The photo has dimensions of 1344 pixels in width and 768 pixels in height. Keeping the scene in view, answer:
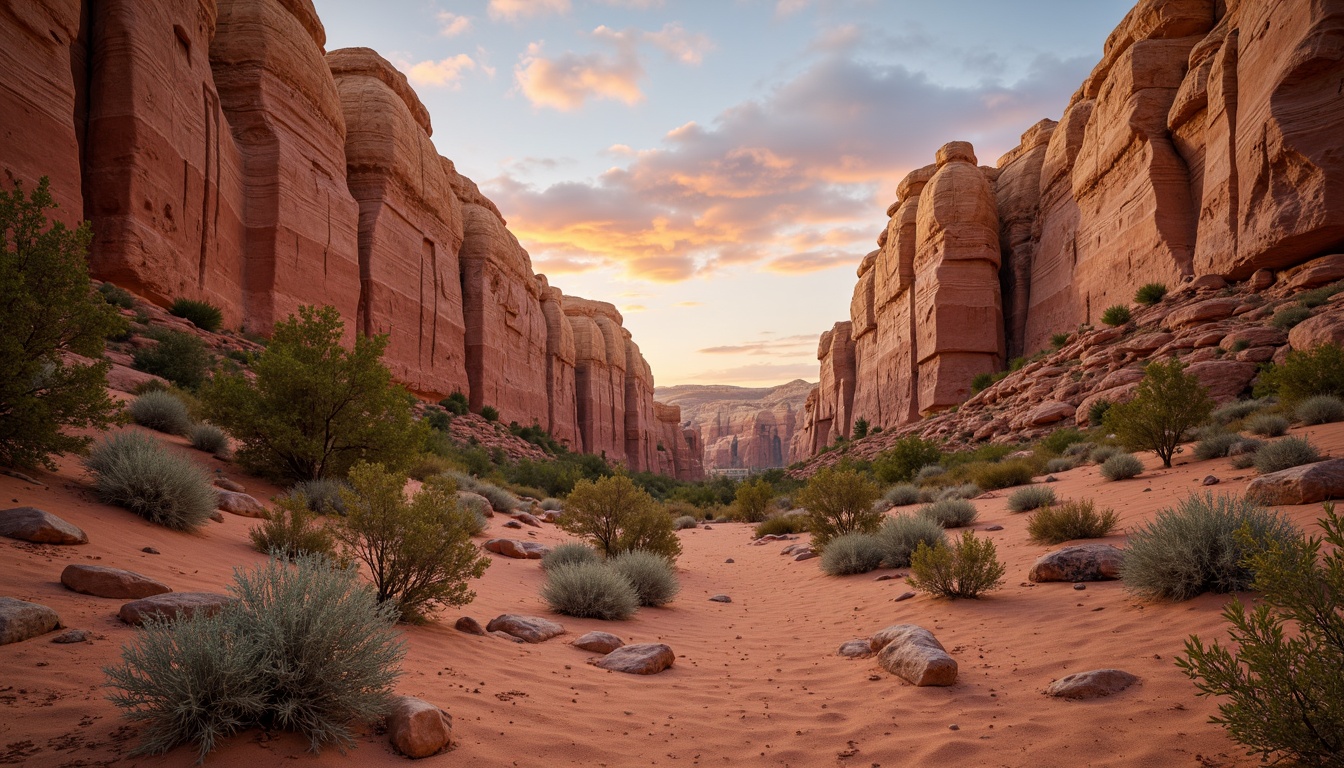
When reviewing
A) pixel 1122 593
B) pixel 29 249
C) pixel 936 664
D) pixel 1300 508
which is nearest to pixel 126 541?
pixel 29 249

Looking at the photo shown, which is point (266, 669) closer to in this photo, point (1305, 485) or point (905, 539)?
point (905, 539)

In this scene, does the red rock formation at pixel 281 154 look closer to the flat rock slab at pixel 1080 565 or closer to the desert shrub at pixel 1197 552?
the flat rock slab at pixel 1080 565

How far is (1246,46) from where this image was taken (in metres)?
19.3

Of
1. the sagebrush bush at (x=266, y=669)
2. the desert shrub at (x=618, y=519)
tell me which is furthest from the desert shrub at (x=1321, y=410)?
the sagebrush bush at (x=266, y=669)

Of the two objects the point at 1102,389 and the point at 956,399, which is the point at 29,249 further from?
the point at 956,399

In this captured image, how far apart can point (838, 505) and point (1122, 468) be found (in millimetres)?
4716

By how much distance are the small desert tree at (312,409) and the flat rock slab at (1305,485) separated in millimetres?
10868

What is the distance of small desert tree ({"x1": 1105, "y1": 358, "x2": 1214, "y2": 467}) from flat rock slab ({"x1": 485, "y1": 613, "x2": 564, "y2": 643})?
35.7ft

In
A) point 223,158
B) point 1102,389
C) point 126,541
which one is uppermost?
point 223,158

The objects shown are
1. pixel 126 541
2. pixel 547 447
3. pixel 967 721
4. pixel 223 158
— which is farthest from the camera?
pixel 547 447

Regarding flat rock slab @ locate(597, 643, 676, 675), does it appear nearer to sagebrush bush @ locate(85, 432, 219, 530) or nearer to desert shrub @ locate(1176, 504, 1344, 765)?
desert shrub @ locate(1176, 504, 1344, 765)

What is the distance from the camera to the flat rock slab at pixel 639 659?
4.84 meters

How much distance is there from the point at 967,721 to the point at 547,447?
112 feet

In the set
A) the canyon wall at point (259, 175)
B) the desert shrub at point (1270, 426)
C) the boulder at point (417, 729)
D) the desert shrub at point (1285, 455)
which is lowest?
the boulder at point (417, 729)
